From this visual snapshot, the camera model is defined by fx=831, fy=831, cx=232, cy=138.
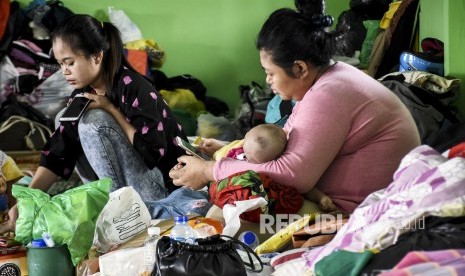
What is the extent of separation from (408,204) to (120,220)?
113 centimetres

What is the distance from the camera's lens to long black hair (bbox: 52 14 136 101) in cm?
338

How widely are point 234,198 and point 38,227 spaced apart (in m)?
0.69

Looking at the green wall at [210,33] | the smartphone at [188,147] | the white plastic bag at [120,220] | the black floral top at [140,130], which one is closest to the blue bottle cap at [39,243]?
the white plastic bag at [120,220]

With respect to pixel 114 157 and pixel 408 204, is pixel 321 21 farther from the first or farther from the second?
pixel 114 157

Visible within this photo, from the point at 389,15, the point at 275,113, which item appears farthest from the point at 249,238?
the point at 389,15

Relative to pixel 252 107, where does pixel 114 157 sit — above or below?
above

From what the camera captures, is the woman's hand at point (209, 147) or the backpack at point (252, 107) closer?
the woman's hand at point (209, 147)

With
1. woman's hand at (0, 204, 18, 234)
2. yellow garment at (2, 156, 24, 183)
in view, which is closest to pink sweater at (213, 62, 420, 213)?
woman's hand at (0, 204, 18, 234)

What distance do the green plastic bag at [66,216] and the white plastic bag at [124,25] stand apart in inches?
93.0

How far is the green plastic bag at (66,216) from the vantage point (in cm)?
275

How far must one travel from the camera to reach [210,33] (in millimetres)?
5301

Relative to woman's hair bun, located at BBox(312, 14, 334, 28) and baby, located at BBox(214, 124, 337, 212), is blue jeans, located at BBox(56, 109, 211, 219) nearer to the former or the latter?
baby, located at BBox(214, 124, 337, 212)

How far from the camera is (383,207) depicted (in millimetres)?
2109

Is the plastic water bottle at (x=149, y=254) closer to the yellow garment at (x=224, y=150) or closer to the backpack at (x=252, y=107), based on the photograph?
the yellow garment at (x=224, y=150)
